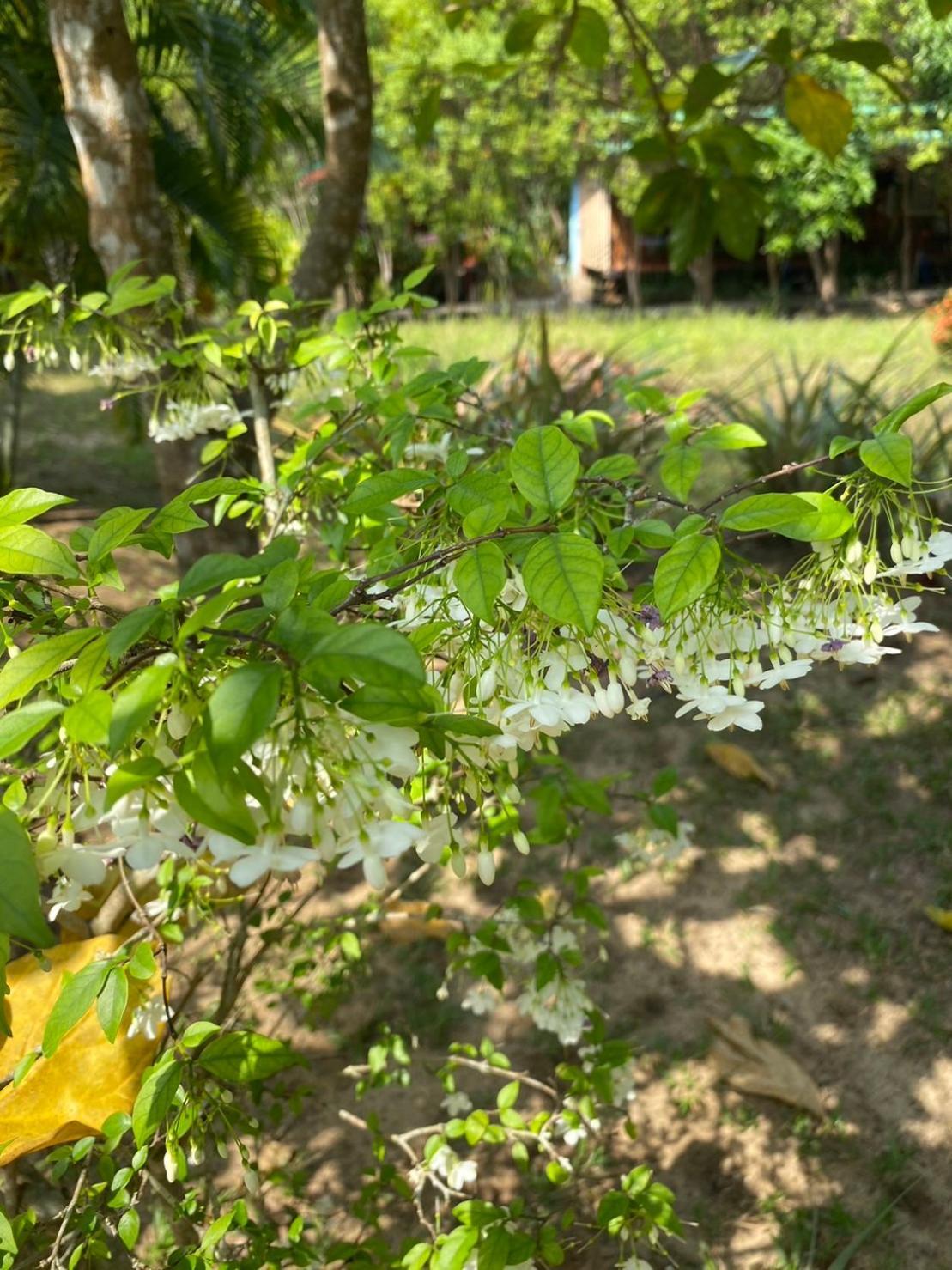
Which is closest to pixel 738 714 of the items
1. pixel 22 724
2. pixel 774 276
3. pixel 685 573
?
pixel 685 573

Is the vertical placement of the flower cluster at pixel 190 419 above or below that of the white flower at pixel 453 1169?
above

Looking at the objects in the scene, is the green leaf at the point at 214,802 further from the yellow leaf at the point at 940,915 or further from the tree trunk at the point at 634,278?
the tree trunk at the point at 634,278

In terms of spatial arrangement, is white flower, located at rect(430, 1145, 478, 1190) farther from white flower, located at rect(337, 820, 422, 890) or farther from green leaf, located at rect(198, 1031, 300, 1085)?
white flower, located at rect(337, 820, 422, 890)

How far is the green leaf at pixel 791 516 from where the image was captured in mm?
773

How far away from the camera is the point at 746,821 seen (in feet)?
9.52

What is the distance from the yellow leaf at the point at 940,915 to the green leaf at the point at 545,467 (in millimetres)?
2179

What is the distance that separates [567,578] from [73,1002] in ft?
2.18

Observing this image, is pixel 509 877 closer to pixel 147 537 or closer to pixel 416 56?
pixel 147 537

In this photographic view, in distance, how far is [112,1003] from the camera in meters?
0.91

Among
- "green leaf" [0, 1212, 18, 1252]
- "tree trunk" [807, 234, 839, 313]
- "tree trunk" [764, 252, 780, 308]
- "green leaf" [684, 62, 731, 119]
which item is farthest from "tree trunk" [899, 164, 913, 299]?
"green leaf" [0, 1212, 18, 1252]

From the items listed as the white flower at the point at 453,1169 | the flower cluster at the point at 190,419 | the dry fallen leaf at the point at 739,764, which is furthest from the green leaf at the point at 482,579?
the dry fallen leaf at the point at 739,764

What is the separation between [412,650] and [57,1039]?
606 mm

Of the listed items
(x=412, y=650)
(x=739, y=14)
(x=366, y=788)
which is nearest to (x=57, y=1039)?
(x=366, y=788)

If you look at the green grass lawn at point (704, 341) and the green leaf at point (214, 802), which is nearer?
the green leaf at point (214, 802)
